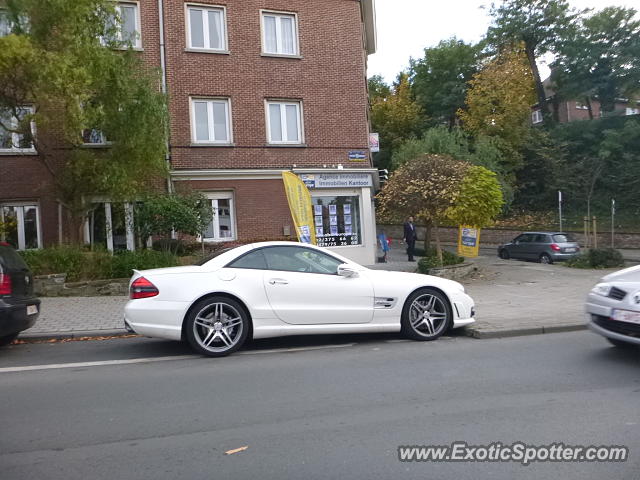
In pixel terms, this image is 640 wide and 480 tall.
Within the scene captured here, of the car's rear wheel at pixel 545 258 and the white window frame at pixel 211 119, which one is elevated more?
the white window frame at pixel 211 119

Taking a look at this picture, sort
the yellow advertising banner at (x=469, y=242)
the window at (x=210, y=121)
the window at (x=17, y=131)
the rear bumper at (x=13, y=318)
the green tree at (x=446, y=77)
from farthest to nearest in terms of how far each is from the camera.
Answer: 1. the green tree at (x=446, y=77)
2. the window at (x=210, y=121)
3. the yellow advertising banner at (x=469, y=242)
4. the window at (x=17, y=131)
5. the rear bumper at (x=13, y=318)

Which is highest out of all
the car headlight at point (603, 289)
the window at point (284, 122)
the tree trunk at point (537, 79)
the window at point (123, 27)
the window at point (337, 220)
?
the tree trunk at point (537, 79)

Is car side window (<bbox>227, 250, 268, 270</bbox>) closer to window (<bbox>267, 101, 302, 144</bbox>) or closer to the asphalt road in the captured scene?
the asphalt road

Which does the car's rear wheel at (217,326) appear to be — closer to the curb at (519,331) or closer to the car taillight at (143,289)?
the car taillight at (143,289)

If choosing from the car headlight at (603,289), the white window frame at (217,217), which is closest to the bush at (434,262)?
the white window frame at (217,217)

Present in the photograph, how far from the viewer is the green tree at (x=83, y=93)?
39.0ft

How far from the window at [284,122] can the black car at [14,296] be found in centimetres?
1138

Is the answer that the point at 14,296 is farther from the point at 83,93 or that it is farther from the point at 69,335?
the point at 83,93

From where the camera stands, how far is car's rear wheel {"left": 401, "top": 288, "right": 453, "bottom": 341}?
777cm

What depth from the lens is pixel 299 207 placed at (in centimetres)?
1342

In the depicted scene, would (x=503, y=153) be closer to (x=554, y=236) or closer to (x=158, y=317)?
(x=554, y=236)

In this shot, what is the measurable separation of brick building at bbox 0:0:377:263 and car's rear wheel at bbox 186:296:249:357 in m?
9.67

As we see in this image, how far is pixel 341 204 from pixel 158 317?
41.8 ft

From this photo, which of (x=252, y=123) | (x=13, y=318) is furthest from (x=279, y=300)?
(x=252, y=123)
